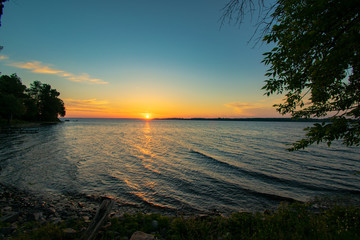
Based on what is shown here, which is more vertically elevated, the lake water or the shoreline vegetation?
the shoreline vegetation

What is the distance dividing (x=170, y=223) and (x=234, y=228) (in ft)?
8.22

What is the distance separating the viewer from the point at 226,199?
10562mm

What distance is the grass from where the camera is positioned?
486 centimetres

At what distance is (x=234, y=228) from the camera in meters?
5.95

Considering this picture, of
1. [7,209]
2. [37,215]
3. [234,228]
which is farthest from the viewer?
[7,209]

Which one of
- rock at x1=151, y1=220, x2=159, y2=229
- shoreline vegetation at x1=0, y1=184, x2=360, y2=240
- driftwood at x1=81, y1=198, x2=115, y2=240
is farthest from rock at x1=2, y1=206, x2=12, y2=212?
rock at x1=151, y1=220, x2=159, y2=229

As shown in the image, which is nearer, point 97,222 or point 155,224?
point 97,222

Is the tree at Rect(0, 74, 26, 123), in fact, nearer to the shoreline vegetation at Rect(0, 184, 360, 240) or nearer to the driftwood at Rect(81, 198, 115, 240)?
the shoreline vegetation at Rect(0, 184, 360, 240)

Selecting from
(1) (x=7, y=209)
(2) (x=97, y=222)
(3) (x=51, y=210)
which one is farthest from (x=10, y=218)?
(2) (x=97, y=222)

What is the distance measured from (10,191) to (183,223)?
12.0 m

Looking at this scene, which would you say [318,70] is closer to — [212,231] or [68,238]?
[212,231]

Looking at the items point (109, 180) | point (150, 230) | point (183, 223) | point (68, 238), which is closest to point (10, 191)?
point (109, 180)

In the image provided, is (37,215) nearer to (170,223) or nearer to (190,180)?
(170,223)

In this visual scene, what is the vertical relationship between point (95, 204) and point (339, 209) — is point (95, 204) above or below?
below
